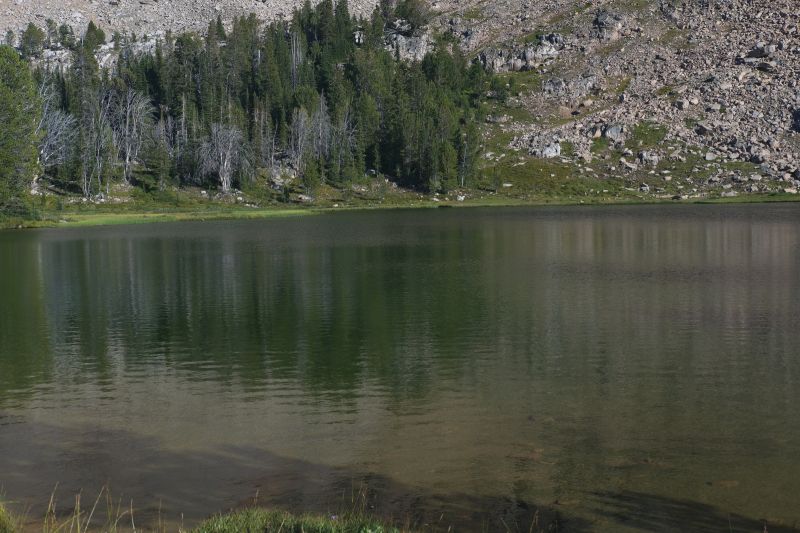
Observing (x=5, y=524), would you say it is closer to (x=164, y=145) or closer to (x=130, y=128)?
(x=164, y=145)

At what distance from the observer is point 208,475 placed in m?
14.9

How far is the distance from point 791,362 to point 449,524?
51.8 ft

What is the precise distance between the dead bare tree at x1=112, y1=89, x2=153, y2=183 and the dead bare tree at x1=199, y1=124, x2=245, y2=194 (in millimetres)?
15269

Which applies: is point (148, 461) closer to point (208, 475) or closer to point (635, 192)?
point (208, 475)

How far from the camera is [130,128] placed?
173375 mm

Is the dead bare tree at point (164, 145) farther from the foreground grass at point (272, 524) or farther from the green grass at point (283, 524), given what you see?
the green grass at point (283, 524)

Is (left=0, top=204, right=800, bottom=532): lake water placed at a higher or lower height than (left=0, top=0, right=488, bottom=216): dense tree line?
lower

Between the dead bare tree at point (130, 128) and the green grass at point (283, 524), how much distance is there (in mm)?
157626

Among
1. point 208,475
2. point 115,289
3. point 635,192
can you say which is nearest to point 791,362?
point 208,475

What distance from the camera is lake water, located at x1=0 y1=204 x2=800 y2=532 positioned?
1381cm

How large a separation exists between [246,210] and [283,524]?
426 ft

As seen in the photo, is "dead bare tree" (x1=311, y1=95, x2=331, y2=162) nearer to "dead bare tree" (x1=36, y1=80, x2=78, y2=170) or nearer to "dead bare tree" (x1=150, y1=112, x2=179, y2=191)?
"dead bare tree" (x1=150, y1=112, x2=179, y2=191)

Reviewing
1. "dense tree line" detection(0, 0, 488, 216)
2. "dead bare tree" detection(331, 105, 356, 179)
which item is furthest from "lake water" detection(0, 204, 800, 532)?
"dead bare tree" detection(331, 105, 356, 179)

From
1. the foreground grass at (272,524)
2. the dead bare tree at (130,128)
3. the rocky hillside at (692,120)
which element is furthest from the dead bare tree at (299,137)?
the foreground grass at (272,524)
